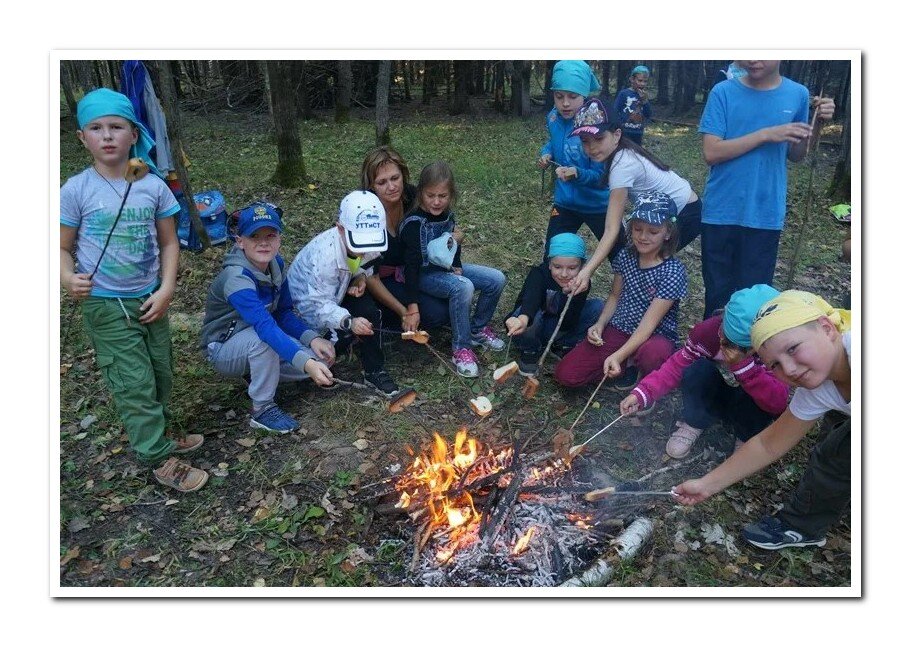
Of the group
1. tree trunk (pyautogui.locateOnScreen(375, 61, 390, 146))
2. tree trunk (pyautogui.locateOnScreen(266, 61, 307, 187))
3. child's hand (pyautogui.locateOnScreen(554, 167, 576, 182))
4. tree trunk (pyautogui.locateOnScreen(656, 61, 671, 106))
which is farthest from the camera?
tree trunk (pyautogui.locateOnScreen(656, 61, 671, 106))

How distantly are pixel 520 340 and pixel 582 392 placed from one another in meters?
0.59

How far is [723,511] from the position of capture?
127 inches

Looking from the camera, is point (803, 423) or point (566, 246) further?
point (566, 246)

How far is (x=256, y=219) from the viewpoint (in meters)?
3.44

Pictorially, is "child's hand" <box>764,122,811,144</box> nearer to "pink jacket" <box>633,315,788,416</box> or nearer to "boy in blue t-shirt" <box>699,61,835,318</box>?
"boy in blue t-shirt" <box>699,61,835,318</box>

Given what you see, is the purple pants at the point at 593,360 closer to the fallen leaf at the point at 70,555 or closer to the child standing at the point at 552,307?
the child standing at the point at 552,307

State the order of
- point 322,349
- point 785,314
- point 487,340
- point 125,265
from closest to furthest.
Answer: point 785,314 < point 125,265 < point 322,349 < point 487,340

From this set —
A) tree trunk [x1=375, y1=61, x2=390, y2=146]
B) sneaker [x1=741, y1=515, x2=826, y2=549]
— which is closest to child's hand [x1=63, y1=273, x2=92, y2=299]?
sneaker [x1=741, y1=515, x2=826, y2=549]

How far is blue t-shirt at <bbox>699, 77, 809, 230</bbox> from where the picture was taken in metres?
3.54

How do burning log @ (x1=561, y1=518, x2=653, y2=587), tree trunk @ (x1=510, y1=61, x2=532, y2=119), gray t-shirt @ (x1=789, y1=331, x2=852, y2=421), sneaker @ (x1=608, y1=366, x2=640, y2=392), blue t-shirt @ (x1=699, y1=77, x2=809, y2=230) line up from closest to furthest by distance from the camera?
gray t-shirt @ (x1=789, y1=331, x2=852, y2=421), burning log @ (x1=561, y1=518, x2=653, y2=587), blue t-shirt @ (x1=699, y1=77, x2=809, y2=230), sneaker @ (x1=608, y1=366, x2=640, y2=392), tree trunk @ (x1=510, y1=61, x2=532, y2=119)

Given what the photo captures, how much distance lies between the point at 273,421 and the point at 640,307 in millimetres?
2454

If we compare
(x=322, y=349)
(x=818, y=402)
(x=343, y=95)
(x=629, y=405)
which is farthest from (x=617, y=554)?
(x=343, y=95)

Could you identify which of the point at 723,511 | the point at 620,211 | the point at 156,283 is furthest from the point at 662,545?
the point at 156,283

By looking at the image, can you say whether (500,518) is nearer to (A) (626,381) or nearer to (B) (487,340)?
(A) (626,381)
